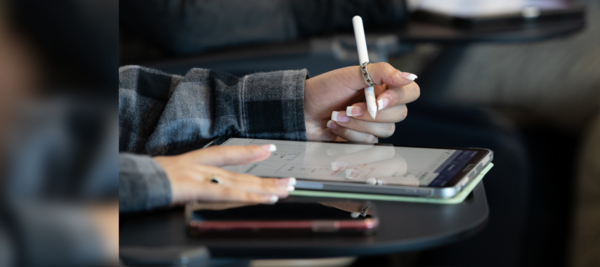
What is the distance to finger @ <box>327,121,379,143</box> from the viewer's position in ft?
1.22

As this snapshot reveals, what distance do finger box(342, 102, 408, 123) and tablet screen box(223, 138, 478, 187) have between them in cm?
4

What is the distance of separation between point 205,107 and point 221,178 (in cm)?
14

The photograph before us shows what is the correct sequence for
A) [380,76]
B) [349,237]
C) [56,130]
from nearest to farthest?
[56,130]
[349,237]
[380,76]

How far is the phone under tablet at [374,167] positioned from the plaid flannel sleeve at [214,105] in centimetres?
3

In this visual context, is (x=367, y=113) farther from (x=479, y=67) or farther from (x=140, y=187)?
(x=479, y=67)

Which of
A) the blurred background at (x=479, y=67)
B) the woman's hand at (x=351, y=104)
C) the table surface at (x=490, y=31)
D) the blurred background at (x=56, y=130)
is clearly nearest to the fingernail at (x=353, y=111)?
the woman's hand at (x=351, y=104)

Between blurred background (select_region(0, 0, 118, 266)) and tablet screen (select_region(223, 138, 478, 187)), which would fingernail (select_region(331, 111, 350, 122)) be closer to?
tablet screen (select_region(223, 138, 478, 187))

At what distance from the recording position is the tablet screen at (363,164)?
0.83ft

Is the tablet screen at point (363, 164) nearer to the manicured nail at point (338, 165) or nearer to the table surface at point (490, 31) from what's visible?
the manicured nail at point (338, 165)

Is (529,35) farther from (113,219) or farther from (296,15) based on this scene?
(113,219)

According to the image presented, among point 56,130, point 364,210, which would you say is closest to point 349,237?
point 364,210

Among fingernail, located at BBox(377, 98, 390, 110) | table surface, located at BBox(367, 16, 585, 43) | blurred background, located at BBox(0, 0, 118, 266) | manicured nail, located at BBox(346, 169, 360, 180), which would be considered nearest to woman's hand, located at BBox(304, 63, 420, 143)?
fingernail, located at BBox(377, 98, 390, 110)

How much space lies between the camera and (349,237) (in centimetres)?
19

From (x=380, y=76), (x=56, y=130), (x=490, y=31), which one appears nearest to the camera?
(x=56, y=130)
